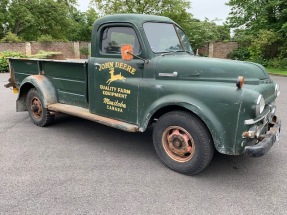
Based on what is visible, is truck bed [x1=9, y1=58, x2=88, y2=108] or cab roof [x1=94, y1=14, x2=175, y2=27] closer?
cab roof [x1=94, y1=14, x2=175, y2=27]

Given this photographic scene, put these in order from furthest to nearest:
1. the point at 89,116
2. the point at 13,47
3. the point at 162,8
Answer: the point at 162,8
the point at 13,47
the point at 89,116

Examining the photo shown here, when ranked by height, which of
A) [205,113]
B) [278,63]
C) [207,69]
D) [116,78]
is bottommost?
[278,63]

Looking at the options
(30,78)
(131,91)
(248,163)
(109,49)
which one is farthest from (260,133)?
(30,78)

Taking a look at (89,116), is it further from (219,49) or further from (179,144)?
(219,49)

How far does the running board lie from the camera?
403 cm

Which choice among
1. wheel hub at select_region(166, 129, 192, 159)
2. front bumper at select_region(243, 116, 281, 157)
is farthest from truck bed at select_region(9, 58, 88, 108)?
front bumper at select_region(243, 116, 281, 157)

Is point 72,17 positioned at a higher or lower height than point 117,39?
higher

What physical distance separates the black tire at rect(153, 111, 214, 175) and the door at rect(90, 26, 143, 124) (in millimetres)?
510

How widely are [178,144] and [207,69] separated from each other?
1.02 meters

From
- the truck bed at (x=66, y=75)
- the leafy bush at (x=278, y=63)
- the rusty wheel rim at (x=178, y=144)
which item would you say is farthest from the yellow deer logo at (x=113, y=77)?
the leafy bush at (x=278, y=63)

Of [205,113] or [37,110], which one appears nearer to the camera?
[205,113]

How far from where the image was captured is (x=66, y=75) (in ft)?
16.6

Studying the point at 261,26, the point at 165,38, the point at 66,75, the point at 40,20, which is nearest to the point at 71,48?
the point at 40,20

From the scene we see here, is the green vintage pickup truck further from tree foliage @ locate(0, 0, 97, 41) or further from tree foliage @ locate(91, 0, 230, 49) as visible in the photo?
tree foliage @ locate(0, 0, 97, 41)
